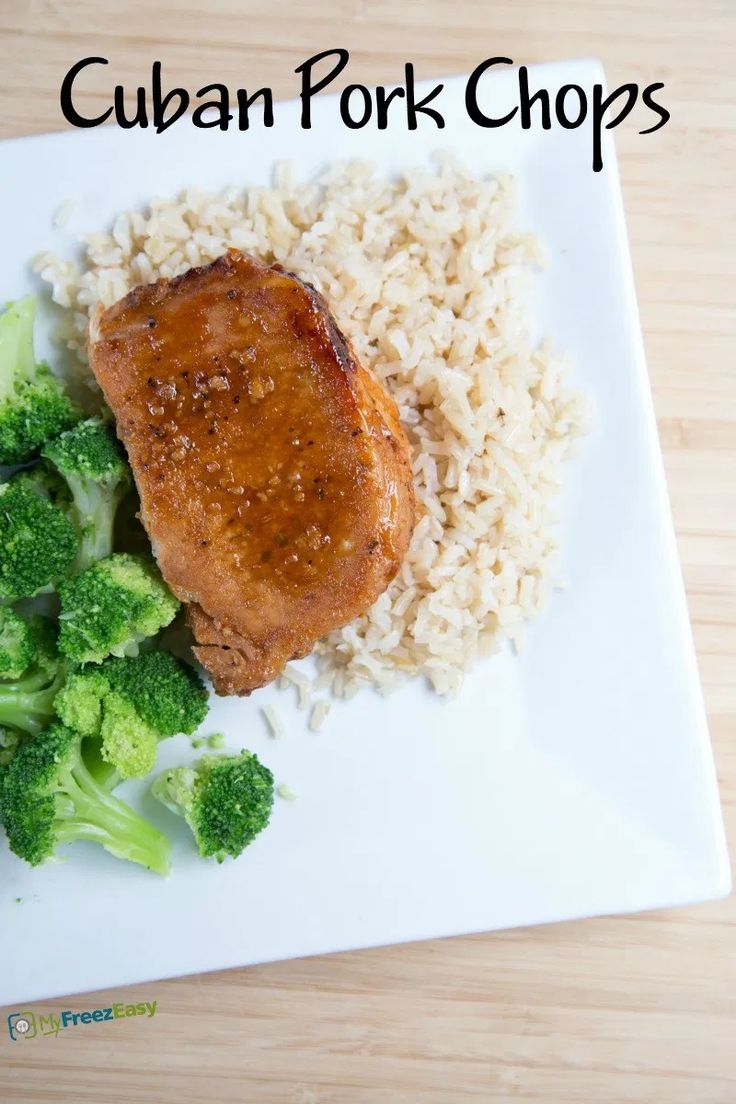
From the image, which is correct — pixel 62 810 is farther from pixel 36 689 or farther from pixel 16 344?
pixel 16 344

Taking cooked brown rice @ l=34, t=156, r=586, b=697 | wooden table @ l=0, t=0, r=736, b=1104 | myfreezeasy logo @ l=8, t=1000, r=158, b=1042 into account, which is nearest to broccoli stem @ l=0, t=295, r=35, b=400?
cooked brown rice @ l=34, t=156, r=586, b=697

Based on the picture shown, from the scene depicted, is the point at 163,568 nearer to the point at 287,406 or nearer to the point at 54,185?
the point at 287,406

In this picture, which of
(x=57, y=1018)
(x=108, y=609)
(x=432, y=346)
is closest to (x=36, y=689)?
(x=108, y=609)

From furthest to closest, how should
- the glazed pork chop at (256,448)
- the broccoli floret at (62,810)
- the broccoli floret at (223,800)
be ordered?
the broccoli floret at (223,800), the broccoli floret at (62,810), the glazed pork chop at (256,448)

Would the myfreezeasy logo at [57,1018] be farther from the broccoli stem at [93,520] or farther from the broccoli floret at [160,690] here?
the broccoli stem at [93,520]

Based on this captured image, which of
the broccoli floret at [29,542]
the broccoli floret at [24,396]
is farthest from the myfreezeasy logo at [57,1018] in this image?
the broccoli floret at [24,396]

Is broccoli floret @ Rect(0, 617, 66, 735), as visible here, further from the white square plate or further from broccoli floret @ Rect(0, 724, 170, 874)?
the white square plate
